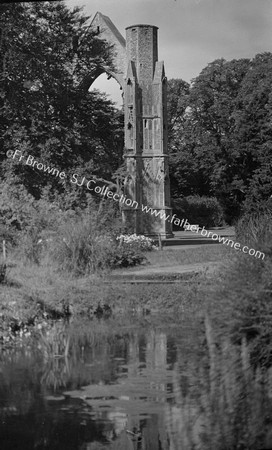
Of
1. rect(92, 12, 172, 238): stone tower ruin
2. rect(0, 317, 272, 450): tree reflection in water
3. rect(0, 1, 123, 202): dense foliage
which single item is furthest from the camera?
rect(92, 12, 172, 238): stone tower ruin

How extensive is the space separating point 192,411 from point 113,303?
6086 mm

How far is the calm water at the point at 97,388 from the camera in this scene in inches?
206

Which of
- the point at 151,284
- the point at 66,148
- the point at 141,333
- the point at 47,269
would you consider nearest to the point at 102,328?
the point at 141,333

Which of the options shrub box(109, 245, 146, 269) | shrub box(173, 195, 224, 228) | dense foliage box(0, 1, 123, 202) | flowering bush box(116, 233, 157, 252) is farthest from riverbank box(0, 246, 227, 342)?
shrub box(173, 195, 224, 228)

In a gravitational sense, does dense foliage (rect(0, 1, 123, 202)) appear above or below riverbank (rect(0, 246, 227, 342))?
above

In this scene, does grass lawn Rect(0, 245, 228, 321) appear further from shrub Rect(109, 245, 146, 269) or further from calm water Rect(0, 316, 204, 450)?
shrub Rect(109, 245, 146, 269)

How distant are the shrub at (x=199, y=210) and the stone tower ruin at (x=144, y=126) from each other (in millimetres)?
6002

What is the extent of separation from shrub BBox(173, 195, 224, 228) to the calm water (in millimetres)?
24680

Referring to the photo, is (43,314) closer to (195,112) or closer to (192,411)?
(192,411)

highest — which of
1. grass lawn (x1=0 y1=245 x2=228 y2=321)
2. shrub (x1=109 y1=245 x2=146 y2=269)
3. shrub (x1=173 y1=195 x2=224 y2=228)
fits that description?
shrub (x1=173 y1=195 x2=224 y2=228)

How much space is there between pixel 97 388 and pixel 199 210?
93.2 ft

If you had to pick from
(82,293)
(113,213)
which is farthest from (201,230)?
(82,293)

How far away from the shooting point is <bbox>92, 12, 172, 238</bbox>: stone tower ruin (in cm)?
2692

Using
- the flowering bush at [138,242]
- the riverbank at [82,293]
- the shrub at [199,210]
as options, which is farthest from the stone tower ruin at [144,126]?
the riverbank at [82,293]
